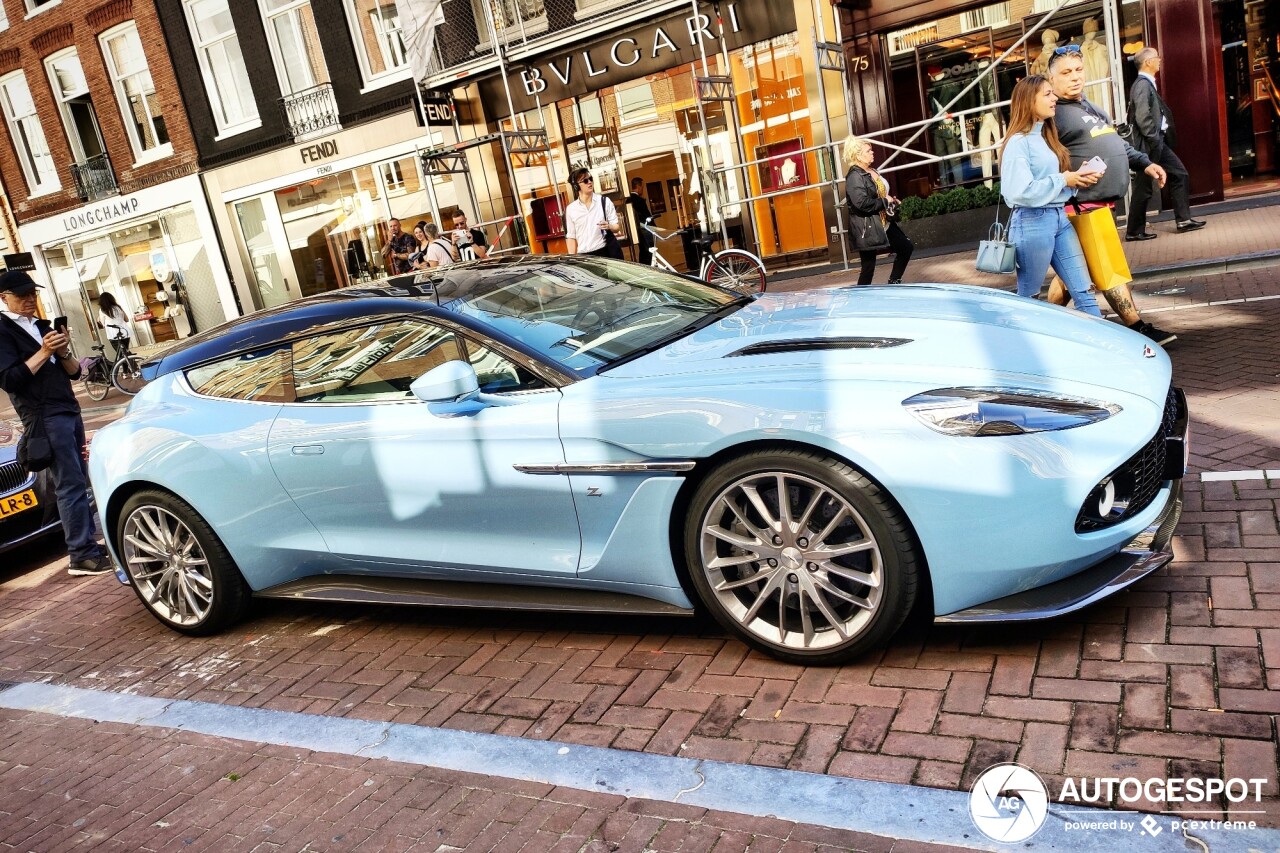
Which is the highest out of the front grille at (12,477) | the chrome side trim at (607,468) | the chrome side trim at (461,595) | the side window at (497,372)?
the side window at (497,372)

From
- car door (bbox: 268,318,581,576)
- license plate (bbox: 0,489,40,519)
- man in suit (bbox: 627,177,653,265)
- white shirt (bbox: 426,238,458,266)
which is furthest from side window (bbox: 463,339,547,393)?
man in suit (bbox: 627,177,653,265)

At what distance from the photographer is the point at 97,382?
17.6 m

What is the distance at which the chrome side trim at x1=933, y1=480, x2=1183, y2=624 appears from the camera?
281cm

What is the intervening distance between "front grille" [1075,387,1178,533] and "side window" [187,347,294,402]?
3.16m

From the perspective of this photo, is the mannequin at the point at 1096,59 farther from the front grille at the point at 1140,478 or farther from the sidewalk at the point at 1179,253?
the front grille at the point at 1140,478

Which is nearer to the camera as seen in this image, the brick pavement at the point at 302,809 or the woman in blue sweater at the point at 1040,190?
the brick pavement at the point at 302,809

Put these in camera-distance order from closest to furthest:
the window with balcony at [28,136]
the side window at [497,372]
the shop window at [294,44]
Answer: the side window at [497,372]
the shop window at [294,44]
the window with balcony at [28,136]

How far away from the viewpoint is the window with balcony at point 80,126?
23.3m

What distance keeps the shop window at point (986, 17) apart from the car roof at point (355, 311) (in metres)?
11.4

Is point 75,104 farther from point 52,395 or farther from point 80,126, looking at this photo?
point 52,395

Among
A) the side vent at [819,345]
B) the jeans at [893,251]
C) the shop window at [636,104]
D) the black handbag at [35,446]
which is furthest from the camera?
the shop window at [636,104]

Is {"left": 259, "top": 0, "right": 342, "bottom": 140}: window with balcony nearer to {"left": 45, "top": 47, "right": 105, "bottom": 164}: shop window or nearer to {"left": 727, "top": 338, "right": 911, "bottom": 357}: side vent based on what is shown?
{"left": 45, "top": 47, "right": 105, "bottom": 164}: shop window

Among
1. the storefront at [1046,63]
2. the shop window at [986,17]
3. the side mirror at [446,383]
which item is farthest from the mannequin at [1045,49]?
the side mirror at [446,383]

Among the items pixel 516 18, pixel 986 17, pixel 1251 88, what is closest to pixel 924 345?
pixel 986 17
